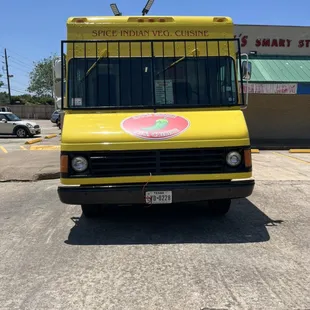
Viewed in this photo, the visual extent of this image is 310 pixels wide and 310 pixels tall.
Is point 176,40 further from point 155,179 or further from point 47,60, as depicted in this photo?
point 47,60

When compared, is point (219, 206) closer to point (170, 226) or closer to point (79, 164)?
point (170, 226)

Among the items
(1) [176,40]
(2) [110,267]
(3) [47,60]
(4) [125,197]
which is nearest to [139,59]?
(1) [176,40]

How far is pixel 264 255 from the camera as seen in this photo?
15.5 feet

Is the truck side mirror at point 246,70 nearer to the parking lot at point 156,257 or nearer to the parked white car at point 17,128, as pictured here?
the parking lot at point 156,257

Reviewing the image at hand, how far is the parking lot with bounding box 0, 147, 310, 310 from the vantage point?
144 inches

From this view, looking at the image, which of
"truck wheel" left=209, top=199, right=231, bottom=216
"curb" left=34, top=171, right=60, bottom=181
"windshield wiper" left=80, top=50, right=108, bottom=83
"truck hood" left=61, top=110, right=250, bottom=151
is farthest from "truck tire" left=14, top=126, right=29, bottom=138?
"truck wheel" left=209, top=199, right=231, bottom=216

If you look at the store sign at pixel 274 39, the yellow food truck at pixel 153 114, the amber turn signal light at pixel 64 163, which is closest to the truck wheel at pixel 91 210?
the yellow food truck at pixel 153 114

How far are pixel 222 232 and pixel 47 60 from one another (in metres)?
86.1

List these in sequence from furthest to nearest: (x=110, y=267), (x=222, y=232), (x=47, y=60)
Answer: (x=47, y=60) → (x=222, y=232) → (x=110, y=267)

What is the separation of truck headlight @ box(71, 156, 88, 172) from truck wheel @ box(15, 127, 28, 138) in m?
20.8

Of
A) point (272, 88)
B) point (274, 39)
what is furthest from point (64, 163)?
point (274, 39)

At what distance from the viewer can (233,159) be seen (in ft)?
17.3

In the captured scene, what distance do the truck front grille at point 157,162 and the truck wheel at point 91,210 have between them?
1108mm

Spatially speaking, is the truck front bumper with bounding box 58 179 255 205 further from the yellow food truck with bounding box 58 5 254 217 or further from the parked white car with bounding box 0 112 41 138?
the parked white car with bounding box 0 112 41 138
